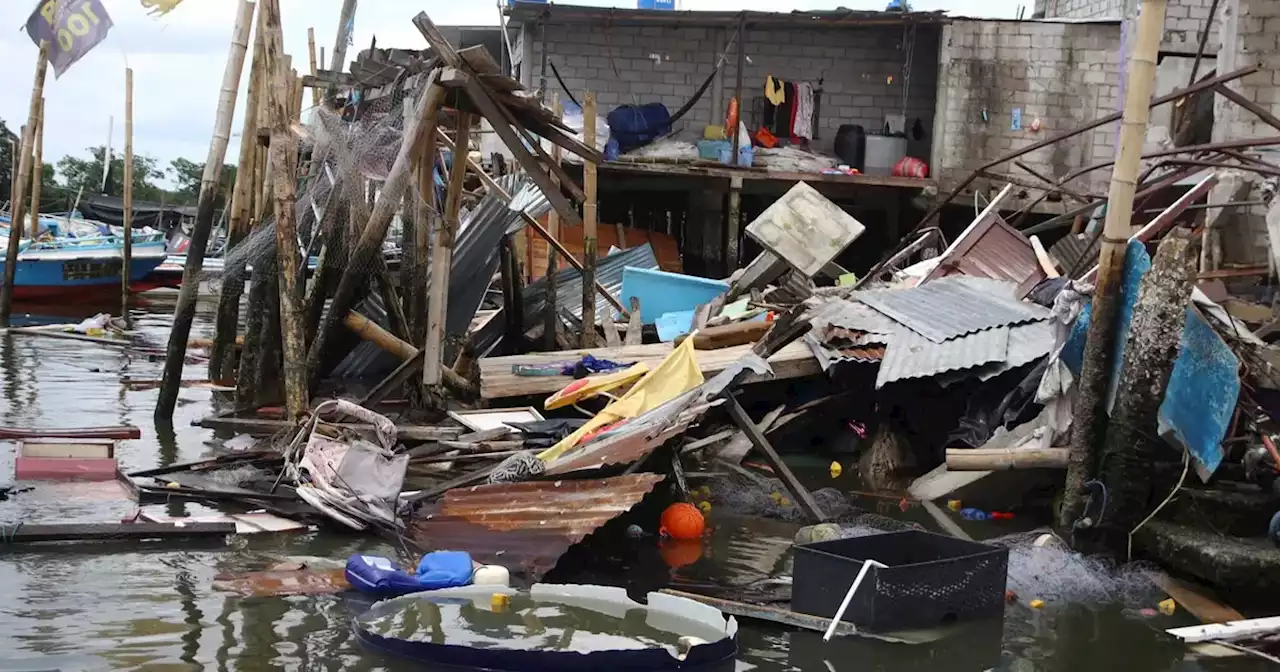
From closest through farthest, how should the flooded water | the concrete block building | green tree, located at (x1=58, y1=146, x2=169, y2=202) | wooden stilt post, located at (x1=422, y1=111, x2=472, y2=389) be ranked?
the flooded water
wooden stilt post, located at (x1=422, y1=111, x2=472, y2=389)
the concrete block building
green tree, located at (x1=58, y1=146, x2=169, y2=202)

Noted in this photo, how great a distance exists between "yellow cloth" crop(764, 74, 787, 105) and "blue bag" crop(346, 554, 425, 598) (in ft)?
48.2

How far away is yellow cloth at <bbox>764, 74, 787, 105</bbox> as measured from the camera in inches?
778

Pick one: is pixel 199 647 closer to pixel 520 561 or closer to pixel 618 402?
pixel 520 561

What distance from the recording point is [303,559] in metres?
6.94

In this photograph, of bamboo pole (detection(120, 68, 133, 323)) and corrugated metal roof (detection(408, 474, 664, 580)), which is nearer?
corrugated metal roof (detection(408, 474, 664, 580))

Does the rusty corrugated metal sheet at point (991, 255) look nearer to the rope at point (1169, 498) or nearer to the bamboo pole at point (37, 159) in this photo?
the rope at point (1169, 498)

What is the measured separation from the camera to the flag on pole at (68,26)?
54.0 ft

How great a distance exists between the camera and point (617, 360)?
1113 cm

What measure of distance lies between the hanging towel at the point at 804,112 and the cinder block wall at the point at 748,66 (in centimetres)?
41

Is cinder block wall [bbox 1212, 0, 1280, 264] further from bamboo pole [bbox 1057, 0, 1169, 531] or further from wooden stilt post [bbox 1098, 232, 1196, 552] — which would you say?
wooden stilt post [bbox 1098, 232, 1196, 552]

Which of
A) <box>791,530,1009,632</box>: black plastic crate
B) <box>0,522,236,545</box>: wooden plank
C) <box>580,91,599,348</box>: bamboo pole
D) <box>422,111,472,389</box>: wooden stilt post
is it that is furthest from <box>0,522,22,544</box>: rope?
<box>580,91,599,348</box>: bamboo pole

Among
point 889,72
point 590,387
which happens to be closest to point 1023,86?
point 889,72

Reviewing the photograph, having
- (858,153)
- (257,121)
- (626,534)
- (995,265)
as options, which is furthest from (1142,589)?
(858,153)

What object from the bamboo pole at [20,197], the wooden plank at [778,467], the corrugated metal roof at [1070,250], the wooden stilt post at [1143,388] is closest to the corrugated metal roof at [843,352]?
the wooden plank at [778,467]
